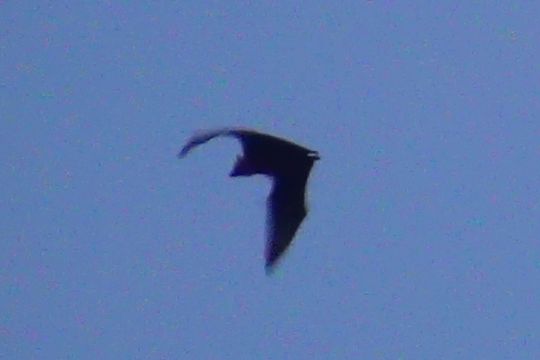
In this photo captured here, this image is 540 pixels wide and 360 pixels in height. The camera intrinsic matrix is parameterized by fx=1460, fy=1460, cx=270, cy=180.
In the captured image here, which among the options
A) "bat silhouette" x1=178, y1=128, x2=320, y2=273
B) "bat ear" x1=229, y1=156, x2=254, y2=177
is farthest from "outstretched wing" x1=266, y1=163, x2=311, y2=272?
"bat ear" x1=229, y1=156, x2=254, y2=177

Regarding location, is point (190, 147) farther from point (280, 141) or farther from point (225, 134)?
point (280, 141)

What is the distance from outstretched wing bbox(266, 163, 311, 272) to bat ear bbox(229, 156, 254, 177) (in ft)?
0.97

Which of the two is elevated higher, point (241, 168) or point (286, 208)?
point (241, 168)

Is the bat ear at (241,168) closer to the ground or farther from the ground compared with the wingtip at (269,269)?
farther from the ground

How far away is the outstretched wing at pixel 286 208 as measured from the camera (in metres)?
12.3

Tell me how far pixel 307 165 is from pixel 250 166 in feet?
1.63

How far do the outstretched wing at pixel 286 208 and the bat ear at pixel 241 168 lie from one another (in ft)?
0.97

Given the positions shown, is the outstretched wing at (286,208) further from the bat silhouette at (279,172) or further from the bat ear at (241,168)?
the bat ear at (241,168)

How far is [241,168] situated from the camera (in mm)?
12297

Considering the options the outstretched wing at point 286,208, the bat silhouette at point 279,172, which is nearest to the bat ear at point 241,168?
the bat silhouette at point 279,172

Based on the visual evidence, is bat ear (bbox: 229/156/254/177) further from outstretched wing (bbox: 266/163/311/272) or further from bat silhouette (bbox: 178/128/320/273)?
outstretched wing (bbox: 266/163/311/272)

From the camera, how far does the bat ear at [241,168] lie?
1226 centimetres

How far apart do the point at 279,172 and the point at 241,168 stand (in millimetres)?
362

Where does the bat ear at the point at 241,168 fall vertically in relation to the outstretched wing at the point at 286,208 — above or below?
above
